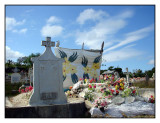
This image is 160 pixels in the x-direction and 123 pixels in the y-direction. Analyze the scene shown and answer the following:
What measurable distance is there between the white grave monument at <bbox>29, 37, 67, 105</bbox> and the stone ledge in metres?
0.66

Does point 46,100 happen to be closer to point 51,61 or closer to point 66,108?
point 66,108

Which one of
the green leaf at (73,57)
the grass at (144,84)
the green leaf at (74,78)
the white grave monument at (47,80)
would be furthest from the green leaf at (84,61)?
the white grave monument at (47,80)

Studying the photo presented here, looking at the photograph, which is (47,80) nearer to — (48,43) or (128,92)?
(48,43)

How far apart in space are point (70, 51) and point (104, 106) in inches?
290

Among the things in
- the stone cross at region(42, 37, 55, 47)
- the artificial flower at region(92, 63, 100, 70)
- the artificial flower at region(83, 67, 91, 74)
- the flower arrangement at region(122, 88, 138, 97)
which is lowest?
the flower arrangement at region(122, 88, 138, 97)

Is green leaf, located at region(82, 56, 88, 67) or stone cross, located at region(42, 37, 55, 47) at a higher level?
stone cross, located at region(42, 37, 55, 47)

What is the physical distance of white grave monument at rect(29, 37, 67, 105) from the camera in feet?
18.2

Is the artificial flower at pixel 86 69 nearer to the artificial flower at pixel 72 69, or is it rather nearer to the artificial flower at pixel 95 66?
the artificial flower at pixel 95 66

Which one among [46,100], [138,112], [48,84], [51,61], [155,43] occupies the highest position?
[155,43]

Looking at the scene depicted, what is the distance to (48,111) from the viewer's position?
485 centimetres

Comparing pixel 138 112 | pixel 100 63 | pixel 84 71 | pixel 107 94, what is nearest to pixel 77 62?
pixel 84 71

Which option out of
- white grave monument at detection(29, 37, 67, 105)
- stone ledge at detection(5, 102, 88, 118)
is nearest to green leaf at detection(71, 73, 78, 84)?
white grave monument at detection(29, 37, 67, 105)

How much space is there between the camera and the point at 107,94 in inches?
295

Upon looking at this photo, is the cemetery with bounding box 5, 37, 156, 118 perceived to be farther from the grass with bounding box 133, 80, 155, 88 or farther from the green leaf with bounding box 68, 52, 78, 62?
the grass with bounding box 133, 80, 155, 88
